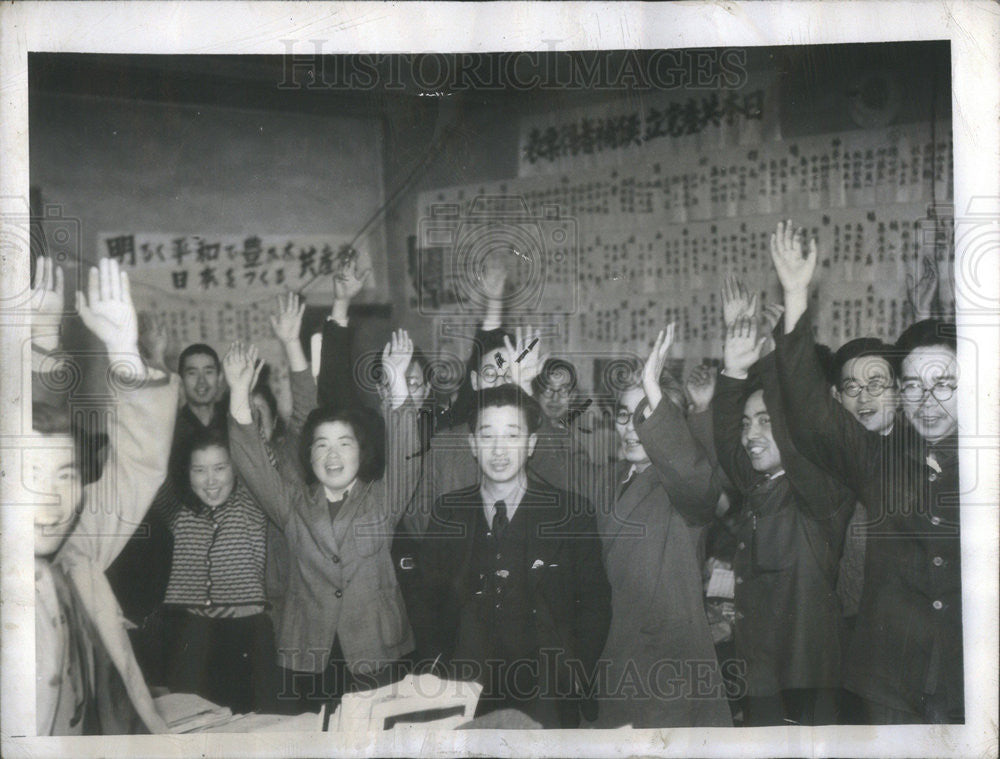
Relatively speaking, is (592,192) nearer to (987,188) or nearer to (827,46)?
(827,46)

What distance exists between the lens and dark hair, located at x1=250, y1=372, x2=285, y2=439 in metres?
2.37

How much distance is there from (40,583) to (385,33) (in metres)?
1.58

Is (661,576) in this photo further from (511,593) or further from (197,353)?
(197,353)

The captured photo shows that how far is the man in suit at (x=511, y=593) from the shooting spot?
2.38m

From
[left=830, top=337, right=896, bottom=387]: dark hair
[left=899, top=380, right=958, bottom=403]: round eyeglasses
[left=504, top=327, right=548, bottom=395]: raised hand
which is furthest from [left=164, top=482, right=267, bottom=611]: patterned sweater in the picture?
[left=899, top=380, right=958, bottom=403]: round eyeglasses

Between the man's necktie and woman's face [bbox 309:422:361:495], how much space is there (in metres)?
0.35

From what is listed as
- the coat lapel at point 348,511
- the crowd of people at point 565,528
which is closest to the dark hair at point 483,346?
the crowd of people at point 565,528

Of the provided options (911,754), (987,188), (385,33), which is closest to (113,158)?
(385,33)

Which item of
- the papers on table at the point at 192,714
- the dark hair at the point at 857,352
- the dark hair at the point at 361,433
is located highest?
the dark hair at the point at 857,352

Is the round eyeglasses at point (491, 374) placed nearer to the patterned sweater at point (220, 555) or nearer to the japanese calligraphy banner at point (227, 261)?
the japanese calligraphy banner at point (227, 261)

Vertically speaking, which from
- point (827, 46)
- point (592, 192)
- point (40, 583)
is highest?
point (827, 46)

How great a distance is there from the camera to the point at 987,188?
2.37 metres

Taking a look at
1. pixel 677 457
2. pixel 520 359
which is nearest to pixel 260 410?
pixel 520 359

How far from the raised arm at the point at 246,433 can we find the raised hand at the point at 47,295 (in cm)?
42
